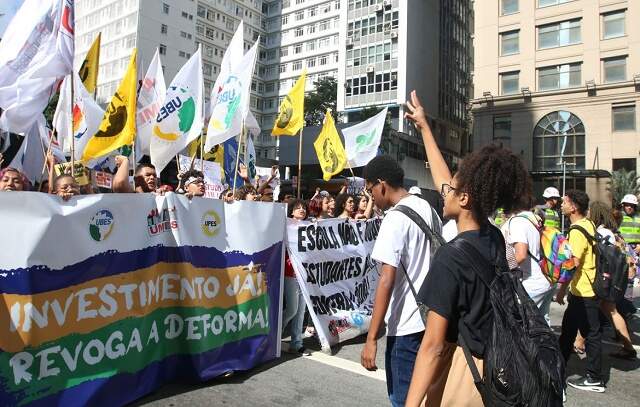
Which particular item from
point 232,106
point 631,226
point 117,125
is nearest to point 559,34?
point 631,226

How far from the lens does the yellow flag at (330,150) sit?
10484 millimetres

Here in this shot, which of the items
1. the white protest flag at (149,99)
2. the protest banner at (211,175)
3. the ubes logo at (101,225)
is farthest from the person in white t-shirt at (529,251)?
the white protest flag at (149,99)

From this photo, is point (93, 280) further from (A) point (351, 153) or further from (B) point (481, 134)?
(B) point (481, 134)

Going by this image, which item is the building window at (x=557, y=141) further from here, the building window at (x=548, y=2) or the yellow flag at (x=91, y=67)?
the yellow flag at (x=91, y=67)

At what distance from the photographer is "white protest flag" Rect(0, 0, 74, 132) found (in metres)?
4.57

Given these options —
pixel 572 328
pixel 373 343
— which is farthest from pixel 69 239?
pixel 572 328

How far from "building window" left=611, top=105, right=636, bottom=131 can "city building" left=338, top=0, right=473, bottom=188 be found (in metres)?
A: 18.5

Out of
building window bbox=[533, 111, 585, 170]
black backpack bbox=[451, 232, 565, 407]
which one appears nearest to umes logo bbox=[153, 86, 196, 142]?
black backpack bbox=[451, 232, 565, 407]

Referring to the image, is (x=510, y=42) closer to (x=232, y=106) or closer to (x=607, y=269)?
(x=232, y=106)

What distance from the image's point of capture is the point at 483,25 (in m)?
43.0

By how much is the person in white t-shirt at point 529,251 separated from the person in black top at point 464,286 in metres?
2.46

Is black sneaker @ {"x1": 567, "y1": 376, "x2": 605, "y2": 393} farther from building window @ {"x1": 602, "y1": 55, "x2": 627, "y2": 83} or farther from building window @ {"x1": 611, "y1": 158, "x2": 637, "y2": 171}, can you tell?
building window @ {"x1": 602, "y1": 55, "x2": 627, "y2": 83}

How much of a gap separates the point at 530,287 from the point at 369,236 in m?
2.46

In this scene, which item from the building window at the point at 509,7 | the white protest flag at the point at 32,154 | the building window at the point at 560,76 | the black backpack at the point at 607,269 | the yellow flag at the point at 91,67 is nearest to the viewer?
the black backpack at the point at 607,269
